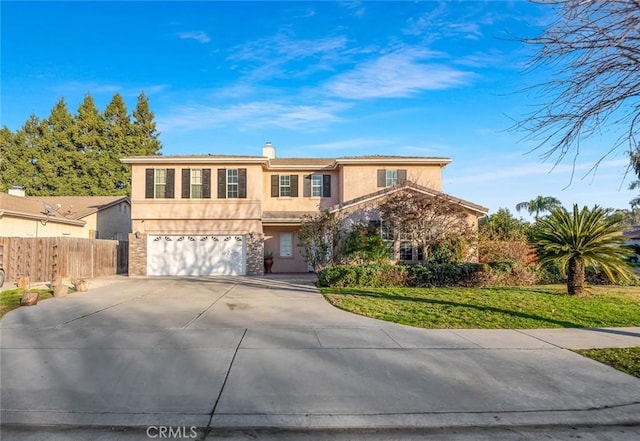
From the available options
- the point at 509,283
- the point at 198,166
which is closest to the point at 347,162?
the point at 198,166

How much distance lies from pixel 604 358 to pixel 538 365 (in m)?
1.23

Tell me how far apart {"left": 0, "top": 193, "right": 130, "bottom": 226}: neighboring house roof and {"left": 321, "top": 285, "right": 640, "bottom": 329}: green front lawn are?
52.3ft

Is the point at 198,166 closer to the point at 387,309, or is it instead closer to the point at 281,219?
the point at 281,219

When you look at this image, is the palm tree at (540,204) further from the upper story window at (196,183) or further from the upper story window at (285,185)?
the upper story window at (196,183)

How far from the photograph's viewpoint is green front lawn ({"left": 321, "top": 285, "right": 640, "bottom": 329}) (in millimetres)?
8711

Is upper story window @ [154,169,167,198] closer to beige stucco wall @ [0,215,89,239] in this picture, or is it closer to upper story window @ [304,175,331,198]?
beige stucco wall @ [0,215,89,239]

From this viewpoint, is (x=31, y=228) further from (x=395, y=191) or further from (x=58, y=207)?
(x=395, y=191)

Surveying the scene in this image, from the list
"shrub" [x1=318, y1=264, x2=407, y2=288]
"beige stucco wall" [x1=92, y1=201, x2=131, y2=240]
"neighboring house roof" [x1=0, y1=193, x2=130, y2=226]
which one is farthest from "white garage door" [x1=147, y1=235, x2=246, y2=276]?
"beige stucco wall" [x1=92, y1=201, x2=131, y2=240]

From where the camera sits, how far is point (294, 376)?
519 cm

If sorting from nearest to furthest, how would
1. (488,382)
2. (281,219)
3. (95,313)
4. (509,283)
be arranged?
(488,382), (95,313), (509,283), (281,219)

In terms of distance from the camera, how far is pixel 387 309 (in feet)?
33.5

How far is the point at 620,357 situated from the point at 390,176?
671 inches

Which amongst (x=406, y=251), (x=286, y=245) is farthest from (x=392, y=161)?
(x=286, y=245)

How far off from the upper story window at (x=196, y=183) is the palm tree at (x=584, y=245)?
15793 mm
